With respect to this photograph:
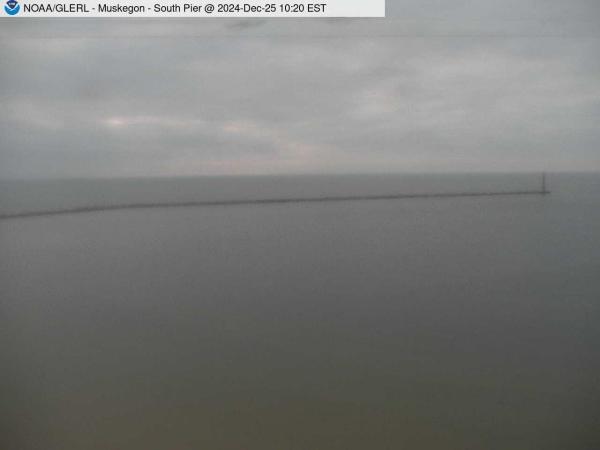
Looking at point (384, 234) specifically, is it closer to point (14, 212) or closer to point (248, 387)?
point (248, 387)

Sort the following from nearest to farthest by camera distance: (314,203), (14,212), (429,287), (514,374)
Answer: (14,212) < (314,203) < (514,374) < (429,287)

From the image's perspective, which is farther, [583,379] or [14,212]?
[583,379]

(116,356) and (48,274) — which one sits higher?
(48,274)

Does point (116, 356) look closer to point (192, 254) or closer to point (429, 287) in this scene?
point (192, 254)

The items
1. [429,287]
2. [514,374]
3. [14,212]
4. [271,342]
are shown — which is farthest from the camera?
[429,287]

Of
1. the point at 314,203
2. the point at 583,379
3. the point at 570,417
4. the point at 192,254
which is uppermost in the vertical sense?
the point at 314,203

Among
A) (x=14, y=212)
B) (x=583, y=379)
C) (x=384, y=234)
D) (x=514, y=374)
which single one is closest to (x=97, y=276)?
(x=14, y=212)

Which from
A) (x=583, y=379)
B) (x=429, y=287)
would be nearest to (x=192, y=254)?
(x=429, y=287)
